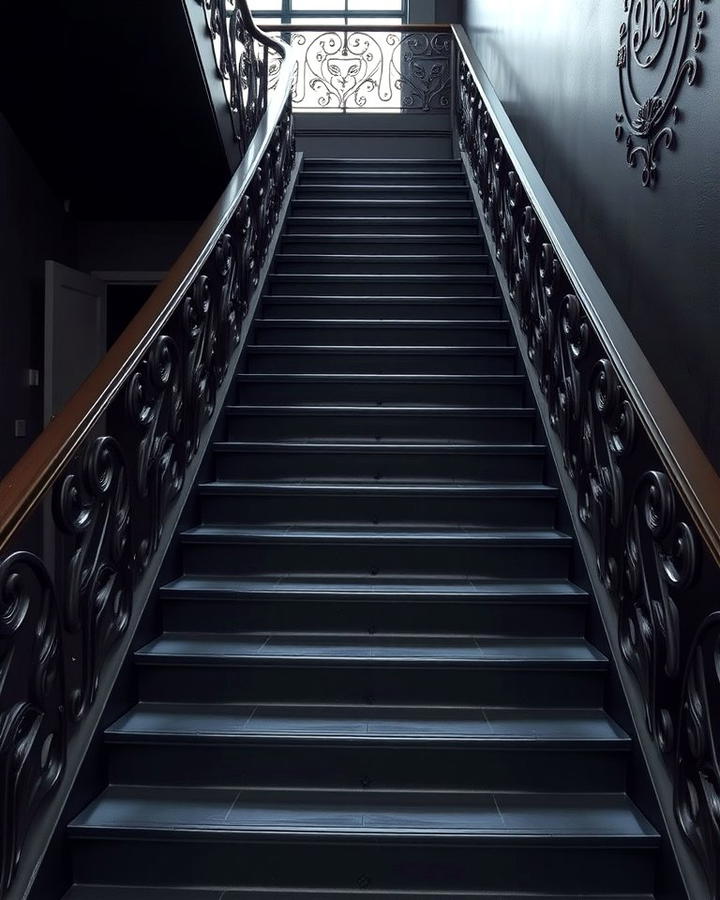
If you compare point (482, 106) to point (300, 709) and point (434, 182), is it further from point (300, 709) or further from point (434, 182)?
point (300, 709)

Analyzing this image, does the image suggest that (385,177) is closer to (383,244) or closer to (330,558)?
(383,244)

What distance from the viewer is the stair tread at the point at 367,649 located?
2701 millimetres

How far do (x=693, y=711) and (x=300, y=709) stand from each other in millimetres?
1178

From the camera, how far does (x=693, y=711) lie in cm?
193

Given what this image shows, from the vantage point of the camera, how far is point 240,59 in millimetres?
5746

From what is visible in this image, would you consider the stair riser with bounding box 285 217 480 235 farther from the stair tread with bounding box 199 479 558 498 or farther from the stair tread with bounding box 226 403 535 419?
the stair tread with bounding box 199 479 558 498

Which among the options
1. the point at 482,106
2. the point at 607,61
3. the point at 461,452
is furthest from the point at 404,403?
the point at 482,106

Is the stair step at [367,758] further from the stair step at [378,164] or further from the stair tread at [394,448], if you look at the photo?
the stair step at [378,164]

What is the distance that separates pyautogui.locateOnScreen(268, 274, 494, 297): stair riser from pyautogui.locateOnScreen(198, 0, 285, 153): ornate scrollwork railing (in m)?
1.13

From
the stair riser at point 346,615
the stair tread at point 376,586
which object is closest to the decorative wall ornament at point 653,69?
the stair tread at point 376,586

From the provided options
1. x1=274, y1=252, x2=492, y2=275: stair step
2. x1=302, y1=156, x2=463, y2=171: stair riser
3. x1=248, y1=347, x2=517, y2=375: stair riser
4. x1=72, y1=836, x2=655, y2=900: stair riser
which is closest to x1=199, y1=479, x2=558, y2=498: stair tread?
x1=248, y1=347, x2=517, y2=375: stair riser

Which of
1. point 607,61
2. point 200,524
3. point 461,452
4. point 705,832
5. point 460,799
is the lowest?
point 460,799

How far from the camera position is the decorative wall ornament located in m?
2.68

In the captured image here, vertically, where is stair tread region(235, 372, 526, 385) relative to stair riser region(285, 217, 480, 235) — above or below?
below
